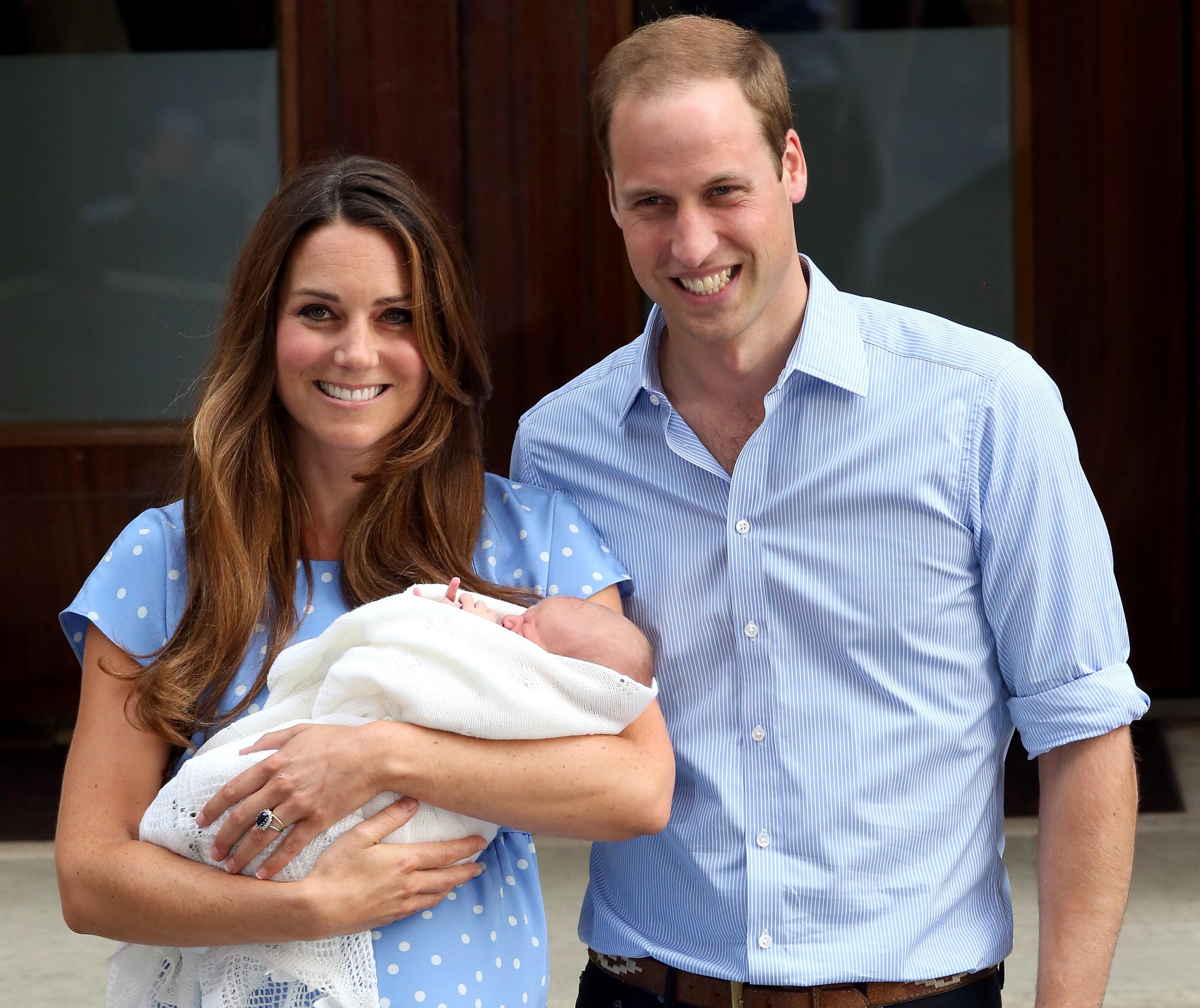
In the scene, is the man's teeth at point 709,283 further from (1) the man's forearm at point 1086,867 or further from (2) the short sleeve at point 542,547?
(1) the man's forearm at point 1086,867

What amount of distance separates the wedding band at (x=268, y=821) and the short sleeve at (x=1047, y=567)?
0.96 m

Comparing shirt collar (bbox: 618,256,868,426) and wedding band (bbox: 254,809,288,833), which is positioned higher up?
shirt collar (bbox: 618,256,868,426)

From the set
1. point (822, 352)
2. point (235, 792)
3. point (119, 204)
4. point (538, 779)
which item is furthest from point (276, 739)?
point (119, 204)

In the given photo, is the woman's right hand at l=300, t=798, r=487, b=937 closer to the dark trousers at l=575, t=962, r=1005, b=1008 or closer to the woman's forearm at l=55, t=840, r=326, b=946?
the woman's forearm at l=55, t=840, r=326, b=946

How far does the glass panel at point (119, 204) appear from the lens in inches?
166

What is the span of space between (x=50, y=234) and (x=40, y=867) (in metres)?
1.83

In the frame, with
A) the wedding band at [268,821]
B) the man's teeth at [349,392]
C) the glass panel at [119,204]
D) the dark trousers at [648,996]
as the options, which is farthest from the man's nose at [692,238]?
the glass panel at [119,204]

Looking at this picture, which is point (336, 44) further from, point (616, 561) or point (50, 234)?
point (616, 561)

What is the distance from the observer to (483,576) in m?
2.12

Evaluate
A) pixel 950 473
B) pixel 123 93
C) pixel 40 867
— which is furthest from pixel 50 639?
pixel 950 473

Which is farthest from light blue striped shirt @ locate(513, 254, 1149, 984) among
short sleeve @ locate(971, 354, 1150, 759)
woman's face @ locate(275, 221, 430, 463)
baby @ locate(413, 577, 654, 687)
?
woman's face @ locate(275, 221, 430, 463)

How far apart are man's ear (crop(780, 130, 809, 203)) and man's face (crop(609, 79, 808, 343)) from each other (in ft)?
0.16

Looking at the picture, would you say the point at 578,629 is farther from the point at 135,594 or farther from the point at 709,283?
the point at 135,594

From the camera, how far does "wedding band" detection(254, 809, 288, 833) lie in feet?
5.95
